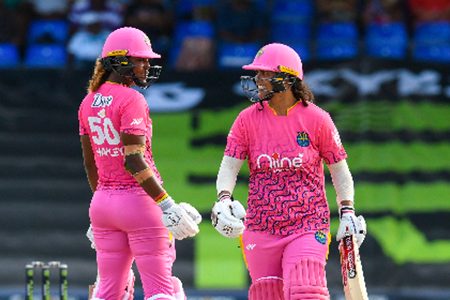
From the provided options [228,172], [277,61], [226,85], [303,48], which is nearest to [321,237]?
[228,172]

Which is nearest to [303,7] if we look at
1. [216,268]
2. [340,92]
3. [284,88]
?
[340,92]

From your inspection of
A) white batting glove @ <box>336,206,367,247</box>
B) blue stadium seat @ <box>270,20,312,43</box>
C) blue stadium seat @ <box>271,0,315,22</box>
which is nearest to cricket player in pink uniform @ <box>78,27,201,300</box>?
white batting glove @ <box>336,206,367,247</box>

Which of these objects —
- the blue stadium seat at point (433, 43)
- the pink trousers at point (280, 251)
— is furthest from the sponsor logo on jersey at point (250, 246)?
the blue stadium seat at point (433, 43)

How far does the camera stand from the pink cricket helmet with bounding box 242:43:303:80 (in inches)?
292

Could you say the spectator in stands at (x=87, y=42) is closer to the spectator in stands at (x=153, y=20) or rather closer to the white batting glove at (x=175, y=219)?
the spectator in stands at (x=153, y=20)

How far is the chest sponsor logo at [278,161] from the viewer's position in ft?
23.9

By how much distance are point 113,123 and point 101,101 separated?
0.49ft

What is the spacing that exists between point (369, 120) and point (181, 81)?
175 cm

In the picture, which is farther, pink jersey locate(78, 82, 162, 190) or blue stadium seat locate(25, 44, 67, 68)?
blue stadium seat locate(25, 44, 67, 68)

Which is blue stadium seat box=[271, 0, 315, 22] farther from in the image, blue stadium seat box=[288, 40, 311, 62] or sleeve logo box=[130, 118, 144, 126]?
sleeve logo box=[130, 118, 144, 126]

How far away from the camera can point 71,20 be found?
43.0 ft

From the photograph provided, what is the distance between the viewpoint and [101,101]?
23.9ft

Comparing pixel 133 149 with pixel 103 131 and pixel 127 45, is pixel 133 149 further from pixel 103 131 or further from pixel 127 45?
pixel 127 45

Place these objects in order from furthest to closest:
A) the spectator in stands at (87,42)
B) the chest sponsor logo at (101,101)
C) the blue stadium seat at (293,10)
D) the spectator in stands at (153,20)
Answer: the blue stadium seat at (293,10) → the spectator in stands at (153,20) → the spectator in stands at (87,42) → the chest sponsor logo at (101,101)
